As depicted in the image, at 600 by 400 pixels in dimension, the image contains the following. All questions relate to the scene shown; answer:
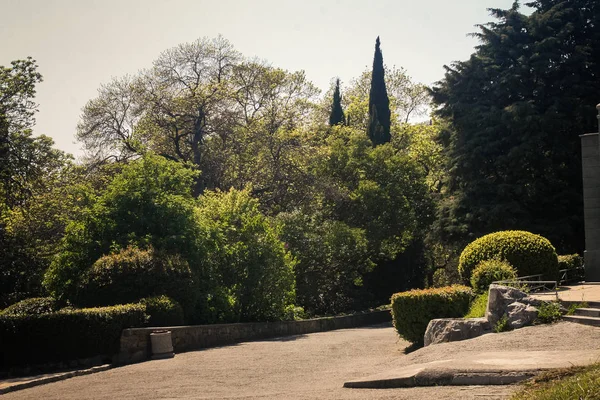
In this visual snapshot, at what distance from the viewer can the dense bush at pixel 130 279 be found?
1923 centimetres

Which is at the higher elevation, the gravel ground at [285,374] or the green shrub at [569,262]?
the green shrub at [569,262]

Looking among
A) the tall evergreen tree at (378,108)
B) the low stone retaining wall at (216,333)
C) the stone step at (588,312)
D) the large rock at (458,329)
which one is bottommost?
the low stone retaining wall at (216,333)

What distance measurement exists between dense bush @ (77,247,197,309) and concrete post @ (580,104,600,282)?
42.1 ft

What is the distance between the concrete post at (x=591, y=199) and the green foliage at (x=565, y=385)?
14558mm

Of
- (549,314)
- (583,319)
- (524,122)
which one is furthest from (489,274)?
(524,122)

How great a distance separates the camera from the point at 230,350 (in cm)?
1852

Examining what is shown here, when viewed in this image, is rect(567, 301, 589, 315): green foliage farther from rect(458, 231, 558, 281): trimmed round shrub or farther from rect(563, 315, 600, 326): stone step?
rect(458, 231, 558, 281): trimmed round shrub

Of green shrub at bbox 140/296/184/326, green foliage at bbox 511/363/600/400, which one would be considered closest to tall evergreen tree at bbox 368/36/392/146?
green shrub at bbox 140/296/184/326

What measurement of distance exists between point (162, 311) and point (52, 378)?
4.57 meters

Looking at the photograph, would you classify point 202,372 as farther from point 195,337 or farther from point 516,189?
point 516,189

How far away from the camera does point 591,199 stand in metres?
Answer: 23.2

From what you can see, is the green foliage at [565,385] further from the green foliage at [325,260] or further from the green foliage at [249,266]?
the green foliage at [325,260]

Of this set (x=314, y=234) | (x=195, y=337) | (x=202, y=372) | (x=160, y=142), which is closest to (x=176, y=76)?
(x=160, y=142)

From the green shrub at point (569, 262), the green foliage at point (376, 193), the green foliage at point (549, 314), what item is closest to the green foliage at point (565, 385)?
the green foliage at point (549, 314)
